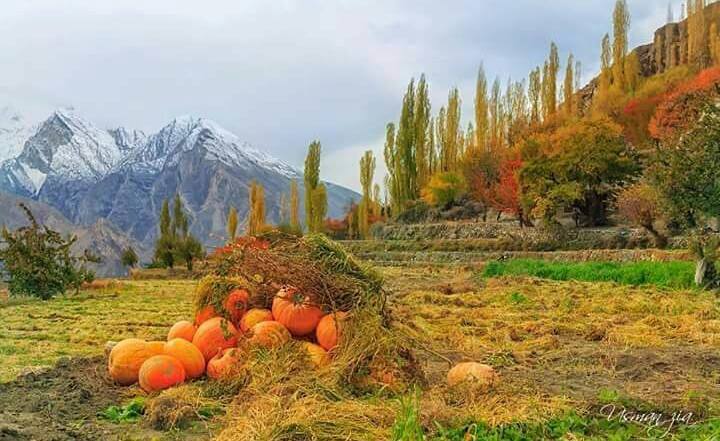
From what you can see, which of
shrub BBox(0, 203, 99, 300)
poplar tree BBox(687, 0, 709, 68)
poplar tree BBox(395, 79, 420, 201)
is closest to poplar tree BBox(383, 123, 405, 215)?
poplar tree BBox(395, 79, 420, 201)

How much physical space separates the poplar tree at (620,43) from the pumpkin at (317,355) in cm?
4813

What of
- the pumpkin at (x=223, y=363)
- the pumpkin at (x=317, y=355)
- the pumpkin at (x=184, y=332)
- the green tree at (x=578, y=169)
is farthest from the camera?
the green tree at (x=578, y=169)

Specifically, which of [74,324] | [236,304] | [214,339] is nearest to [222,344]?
[214,339]

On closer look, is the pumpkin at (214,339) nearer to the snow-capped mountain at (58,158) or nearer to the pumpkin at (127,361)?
the pumpkin at (127,361)

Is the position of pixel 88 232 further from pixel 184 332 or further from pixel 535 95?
pixel 184 332

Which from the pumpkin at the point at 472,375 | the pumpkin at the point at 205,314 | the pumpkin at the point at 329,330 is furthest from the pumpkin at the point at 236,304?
the pumpkin at the point at 472,375

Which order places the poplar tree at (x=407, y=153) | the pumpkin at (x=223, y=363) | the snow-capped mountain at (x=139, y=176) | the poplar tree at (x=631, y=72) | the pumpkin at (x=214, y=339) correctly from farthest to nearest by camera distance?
the snow-capped mountain at (x=139, y=176), the poplar tree at (x=407, y=153), the poplar tree at (x=631, y=72), the pumpkin at (x=214, y=339), the pumpkin at (x=223, y=363)

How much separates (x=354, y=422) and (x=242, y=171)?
15417cm

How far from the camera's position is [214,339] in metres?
5.99

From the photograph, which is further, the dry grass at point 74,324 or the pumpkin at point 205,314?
the dry grass at point 74,324

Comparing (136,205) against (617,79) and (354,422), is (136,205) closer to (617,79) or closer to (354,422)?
(617,79)

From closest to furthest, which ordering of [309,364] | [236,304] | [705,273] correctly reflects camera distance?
[309,364] → [236,304] → [705,273]

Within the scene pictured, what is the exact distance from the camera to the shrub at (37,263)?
61.5 ft

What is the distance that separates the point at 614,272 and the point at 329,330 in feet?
48.3
